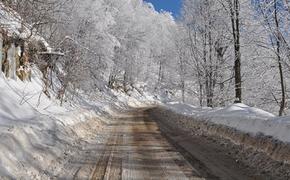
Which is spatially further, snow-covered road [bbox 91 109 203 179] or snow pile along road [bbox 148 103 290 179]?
snow pile along road [bbox 148 103 290 179]

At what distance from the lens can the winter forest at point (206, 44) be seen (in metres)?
15.9

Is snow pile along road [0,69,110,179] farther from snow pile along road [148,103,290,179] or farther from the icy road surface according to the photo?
snow pile along road [148,103,290,179]

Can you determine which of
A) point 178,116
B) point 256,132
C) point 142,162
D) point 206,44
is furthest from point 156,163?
point 206,44

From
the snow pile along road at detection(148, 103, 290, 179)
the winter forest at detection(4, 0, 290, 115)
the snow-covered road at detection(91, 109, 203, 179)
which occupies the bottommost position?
the snow-covered road at detection(91, 109, 203, 179)

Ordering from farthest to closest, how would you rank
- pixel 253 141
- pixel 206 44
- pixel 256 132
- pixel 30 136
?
pixel 206 44 → pixel 256 132 → pixel 253 141 → pixel 30 136

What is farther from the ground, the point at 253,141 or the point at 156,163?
the point at 253,141

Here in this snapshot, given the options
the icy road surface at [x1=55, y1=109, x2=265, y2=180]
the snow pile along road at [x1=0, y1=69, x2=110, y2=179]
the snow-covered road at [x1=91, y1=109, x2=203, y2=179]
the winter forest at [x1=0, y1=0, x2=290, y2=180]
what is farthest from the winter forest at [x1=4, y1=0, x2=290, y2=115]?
the snow-covered road at [x1=91, y1=109, x2=203, y2=179]

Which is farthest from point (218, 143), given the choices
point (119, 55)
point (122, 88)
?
point (122, 88)

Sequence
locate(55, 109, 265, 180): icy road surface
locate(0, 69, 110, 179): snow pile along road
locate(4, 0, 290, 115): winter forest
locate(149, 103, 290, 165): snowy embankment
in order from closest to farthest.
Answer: locate(0, 69, 110, 179): snow pile along road, locate(55, 109, 265, 180): icy road surface, locate(149, 103, 290, 165): snowy embankment, locate(4, 0, 290, 115): winter forest

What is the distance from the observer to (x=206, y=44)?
1054 inches

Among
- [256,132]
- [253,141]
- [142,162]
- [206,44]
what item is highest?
[206,44]

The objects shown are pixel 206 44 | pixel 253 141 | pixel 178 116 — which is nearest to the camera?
pixel 253 141

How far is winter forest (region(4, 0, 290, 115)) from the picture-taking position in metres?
15.9

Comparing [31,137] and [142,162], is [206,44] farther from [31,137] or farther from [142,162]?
[31,137]
